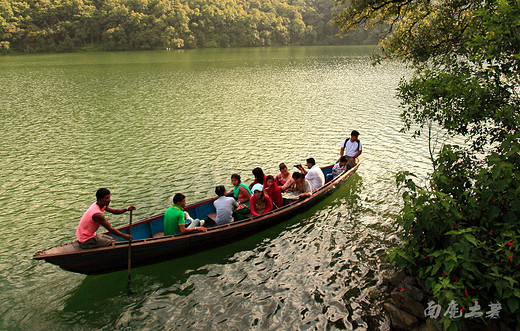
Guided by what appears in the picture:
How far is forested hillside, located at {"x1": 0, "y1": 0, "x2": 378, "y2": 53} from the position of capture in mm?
86750

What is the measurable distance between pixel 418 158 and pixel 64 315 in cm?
1467

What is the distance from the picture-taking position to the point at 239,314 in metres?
7.32

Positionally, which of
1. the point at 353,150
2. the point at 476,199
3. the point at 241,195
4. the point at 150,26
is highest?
the point at 150,26

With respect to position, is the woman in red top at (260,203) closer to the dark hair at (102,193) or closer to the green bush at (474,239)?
the dark hair at (102,193)

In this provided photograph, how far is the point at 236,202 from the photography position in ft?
33.0

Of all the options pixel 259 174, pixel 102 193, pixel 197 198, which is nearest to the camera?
pixel 102 193

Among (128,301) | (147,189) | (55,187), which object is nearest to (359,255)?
(128,301)

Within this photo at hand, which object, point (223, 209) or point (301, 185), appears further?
point (301, 185)

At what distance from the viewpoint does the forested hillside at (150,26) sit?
8675cm

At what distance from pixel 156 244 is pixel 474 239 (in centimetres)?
648

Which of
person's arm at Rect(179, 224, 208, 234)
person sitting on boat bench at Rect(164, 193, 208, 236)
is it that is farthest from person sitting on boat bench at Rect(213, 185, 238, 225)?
person sitting on boat bench at Rect(164, 193, 208, 236)

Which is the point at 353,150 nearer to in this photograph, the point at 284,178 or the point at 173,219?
the point at 284,178

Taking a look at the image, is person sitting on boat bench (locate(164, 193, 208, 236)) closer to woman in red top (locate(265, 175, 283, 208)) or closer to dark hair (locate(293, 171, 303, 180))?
woman in red top (locate(265, 175, 283, 208))

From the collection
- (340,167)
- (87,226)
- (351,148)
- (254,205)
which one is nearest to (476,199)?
(254,205)
